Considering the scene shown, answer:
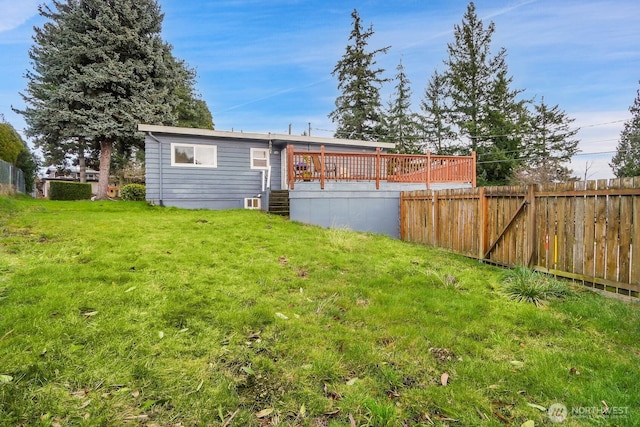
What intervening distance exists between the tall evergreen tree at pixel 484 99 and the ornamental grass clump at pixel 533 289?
2093 cm

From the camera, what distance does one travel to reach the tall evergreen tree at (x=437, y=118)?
25.2 m

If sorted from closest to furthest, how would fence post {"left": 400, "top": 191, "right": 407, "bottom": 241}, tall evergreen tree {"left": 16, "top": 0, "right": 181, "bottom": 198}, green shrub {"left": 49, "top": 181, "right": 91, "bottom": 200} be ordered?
fence post {"left": 400, "top": 191, "right": 407, "bottom": 241} → tall evergreen tree {"left": 16, "top": 0, "right": 181, "bottom": 198} → green shrub {"left": 49, "top": 181, "right": 91, "bottom": 200}

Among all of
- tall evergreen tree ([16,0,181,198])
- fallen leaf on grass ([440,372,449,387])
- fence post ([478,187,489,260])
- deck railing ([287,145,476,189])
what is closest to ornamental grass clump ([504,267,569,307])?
fence post ([478,187,489,260])

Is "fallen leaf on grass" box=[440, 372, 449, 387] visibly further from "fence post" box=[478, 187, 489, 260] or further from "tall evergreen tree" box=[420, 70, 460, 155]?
"tall evergreen tree" box=[420, 70, 460, 155]

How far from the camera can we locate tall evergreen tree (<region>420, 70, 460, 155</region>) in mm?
25250

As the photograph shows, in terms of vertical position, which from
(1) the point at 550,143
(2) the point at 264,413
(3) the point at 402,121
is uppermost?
(3) the point at 402,121

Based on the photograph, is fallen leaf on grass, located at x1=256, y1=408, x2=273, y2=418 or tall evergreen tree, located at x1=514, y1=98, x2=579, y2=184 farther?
tall evergreen tree, located at x1=514, y1=98, x2=579, y2=184

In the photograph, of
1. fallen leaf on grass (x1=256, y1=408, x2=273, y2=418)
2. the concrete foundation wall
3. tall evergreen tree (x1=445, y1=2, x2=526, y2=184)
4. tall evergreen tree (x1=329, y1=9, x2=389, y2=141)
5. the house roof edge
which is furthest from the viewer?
tall evergreen tree (x1=329, y1=9, x2=389, y2=141)

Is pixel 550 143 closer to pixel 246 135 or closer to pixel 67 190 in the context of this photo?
pixel 246 135

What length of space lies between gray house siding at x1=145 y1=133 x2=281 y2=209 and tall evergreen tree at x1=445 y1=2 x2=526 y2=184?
56.7ft

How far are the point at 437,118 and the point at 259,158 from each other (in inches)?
723

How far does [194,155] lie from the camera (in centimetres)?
1197

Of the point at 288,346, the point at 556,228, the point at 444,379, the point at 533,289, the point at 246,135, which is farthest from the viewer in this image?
the point at 246,135

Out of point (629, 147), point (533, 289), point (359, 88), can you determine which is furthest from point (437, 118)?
point (533, 289)
